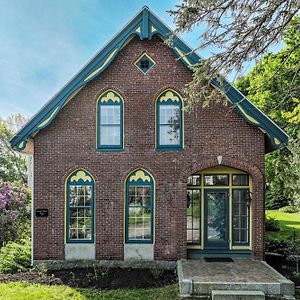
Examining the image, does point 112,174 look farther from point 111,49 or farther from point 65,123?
point 111,49

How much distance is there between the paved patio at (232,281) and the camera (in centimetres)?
779

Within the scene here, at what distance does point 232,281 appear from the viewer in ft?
26.3

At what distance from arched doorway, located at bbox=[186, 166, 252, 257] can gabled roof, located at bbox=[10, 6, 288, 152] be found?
1981mm

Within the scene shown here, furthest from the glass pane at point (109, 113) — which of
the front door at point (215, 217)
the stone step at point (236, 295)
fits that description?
the stone step at point (236, 295)

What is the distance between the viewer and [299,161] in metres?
12.2

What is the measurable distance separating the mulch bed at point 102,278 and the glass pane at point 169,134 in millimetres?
4173

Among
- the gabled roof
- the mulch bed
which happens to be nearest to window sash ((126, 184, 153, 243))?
the mulch bed

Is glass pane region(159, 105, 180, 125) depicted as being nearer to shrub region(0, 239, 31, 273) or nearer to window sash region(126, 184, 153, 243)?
window sash region(126, 184, 153, 243)

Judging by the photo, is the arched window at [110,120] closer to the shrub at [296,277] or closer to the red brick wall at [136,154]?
the red brick wall at [136,154]

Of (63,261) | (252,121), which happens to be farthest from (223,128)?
(63,261)

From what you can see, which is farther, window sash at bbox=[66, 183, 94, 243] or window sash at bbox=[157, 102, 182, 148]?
window sash at bbox=[157, 102, 182, 148]

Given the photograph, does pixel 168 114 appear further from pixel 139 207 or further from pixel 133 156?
pixel 139 207

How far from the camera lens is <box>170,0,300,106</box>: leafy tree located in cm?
654

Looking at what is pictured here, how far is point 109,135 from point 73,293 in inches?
198
